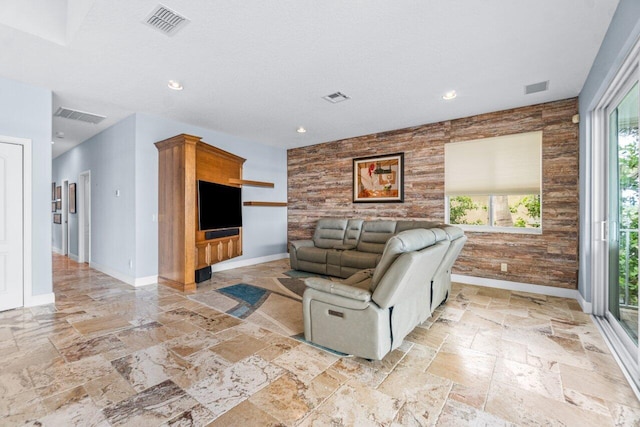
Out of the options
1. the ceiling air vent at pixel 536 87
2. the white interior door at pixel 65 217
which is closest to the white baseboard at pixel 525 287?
the ceiling air vent at pixel 536 87

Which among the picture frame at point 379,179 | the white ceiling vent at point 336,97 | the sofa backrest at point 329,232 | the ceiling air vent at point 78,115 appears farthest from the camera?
the sofa backrest at point 329,232

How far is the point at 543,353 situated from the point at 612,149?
2.23 m

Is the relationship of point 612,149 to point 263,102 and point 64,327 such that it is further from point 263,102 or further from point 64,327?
point 64,327

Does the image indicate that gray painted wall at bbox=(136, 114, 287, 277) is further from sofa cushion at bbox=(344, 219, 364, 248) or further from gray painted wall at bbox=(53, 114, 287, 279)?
sofa cushion at bbox=(344, 219, 364, 248)

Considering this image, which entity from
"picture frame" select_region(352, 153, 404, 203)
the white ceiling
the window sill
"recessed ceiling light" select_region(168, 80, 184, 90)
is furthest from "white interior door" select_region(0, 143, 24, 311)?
the window sill

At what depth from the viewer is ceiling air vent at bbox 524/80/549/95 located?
3416 millimetres

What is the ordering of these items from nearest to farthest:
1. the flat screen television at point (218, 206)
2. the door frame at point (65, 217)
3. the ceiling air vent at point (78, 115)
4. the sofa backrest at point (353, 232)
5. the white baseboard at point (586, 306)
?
the white baseboard at point (586, 306), the ceiling air vent at point (78, 115), the flat screen television at point (218, 206), the sofa backrest at point (353, 232), the door frame at point (65, 217)

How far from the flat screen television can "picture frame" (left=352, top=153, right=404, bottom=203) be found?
2366mm

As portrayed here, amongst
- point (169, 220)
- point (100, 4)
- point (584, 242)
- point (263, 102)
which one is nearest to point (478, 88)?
point (584, 242)

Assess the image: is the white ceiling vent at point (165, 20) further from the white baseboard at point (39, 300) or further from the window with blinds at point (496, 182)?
the window with blinds at point (496, 182)

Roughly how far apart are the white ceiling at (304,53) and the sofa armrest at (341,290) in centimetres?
211

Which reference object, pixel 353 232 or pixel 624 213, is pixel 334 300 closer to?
pixel 624 213

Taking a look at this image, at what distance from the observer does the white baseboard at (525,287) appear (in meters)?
3.71

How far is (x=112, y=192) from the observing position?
502 centimetres
